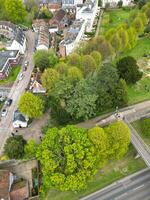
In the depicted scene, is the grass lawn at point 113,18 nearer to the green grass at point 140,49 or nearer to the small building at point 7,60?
the green grass at point 140,49

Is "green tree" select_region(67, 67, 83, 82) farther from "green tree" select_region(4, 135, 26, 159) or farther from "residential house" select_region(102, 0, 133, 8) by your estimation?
"residential house" select_region(102, 0, 133, 8)

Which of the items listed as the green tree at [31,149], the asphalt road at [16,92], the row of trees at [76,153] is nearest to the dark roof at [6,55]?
the asphalt road at [16,92]

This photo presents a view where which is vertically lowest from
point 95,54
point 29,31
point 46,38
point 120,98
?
point 120,98

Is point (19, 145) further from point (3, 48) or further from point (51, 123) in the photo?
point (3, 48)

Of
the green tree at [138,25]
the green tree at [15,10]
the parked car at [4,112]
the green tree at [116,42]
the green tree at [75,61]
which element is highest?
the green tree at [15,10]

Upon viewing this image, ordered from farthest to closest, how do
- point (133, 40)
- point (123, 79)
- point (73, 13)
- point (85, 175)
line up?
1. point (73, 13)
2. point (133, 40)
3. point (123, 79)
4. point (85, 175)

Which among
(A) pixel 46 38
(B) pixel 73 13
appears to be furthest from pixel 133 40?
(B) pixel 73 13

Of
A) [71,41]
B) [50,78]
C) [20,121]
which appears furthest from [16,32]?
[20,121]
